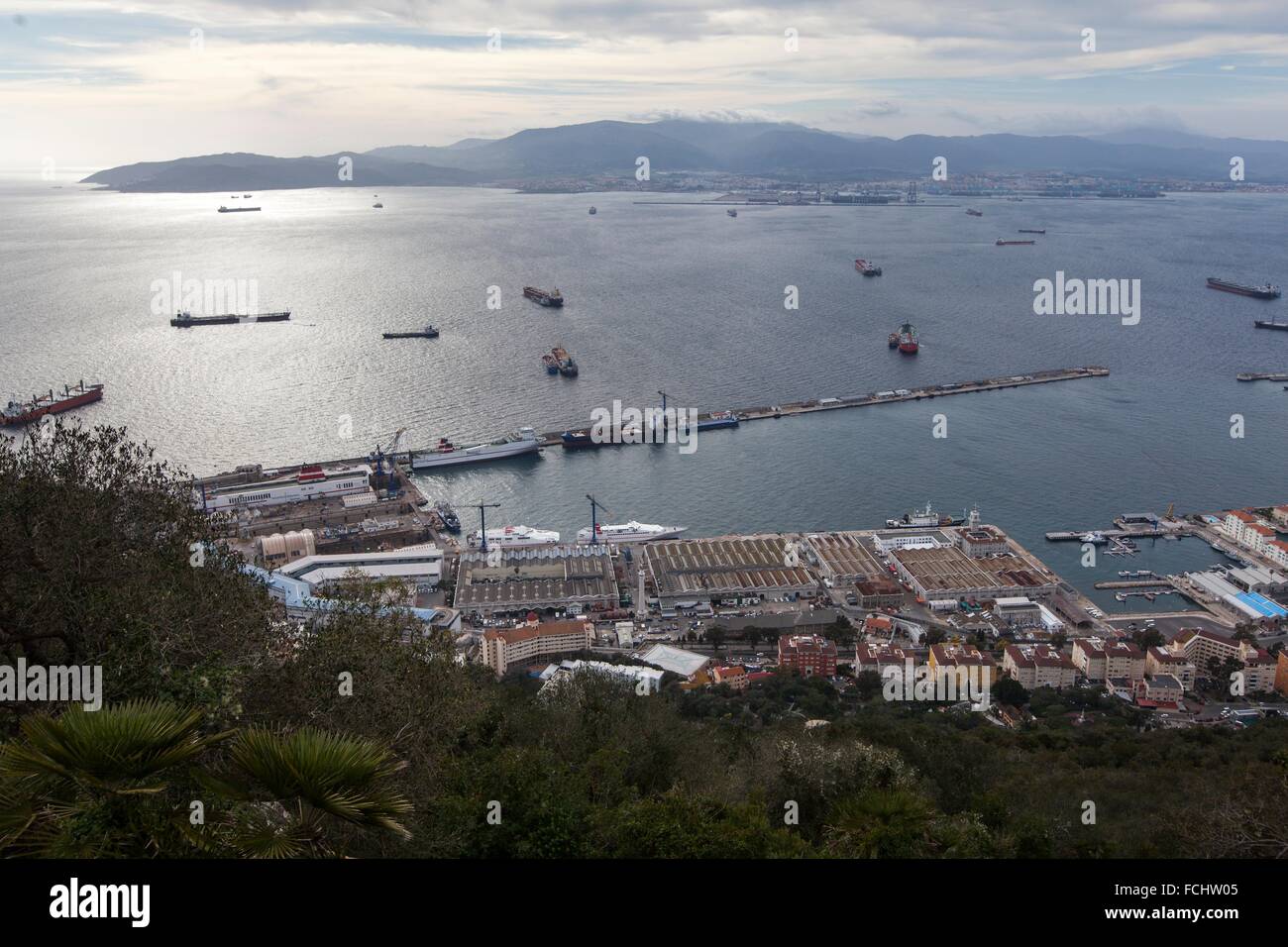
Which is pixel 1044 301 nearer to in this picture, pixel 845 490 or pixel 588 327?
pixel 588 327

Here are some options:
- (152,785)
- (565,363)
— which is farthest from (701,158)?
(152,785)

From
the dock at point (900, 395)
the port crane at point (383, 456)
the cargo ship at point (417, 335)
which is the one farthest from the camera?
the cargo ship at point (417, 335)

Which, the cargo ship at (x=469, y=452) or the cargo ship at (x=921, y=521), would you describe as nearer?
the cargo ship at (x=921, y=521)

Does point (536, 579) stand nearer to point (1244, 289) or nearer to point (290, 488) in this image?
point (290, 488)

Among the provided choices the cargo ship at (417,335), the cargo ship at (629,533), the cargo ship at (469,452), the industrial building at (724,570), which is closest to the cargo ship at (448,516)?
the cargo ship at (469,452)

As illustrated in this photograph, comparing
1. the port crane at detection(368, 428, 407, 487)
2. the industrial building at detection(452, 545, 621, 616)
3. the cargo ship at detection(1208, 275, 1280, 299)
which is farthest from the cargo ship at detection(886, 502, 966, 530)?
the cargo ship at detection(1208, 275, 1280, 299)

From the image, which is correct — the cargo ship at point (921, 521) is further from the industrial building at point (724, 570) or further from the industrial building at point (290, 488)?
the industrial building at point (290, 488)
